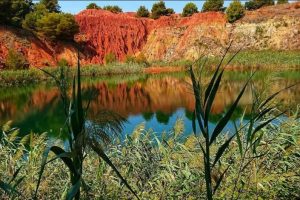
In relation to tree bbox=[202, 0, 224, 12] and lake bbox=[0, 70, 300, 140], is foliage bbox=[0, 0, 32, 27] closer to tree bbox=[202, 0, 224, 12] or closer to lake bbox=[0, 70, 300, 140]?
lake bbox=[0, 70, 300, 140]

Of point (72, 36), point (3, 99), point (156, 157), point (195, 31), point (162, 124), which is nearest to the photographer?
point (156, 157)

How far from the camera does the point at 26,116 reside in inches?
680

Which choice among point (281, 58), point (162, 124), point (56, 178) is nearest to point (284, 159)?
point (56, 178)

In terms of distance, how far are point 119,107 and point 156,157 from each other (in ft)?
46.4

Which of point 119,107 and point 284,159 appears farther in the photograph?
point 119,107

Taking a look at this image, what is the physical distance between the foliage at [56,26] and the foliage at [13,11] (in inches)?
105

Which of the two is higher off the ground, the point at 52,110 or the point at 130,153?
the point at 130,153

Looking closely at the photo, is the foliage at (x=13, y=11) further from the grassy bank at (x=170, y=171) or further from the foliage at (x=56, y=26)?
the grassy bank at (x=170, y=171)

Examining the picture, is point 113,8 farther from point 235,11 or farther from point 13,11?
point 13,11

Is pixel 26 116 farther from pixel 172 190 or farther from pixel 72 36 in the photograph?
pixel 72 36

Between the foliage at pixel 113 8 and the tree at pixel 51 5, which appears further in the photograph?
the foliage at pixel 113 8

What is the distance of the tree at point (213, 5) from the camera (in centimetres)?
6034

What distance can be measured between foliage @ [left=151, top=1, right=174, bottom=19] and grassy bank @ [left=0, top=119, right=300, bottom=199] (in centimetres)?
6085

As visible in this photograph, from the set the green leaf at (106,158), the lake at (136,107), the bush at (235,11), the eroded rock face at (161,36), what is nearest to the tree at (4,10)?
the eroded rock face at (161,36)
